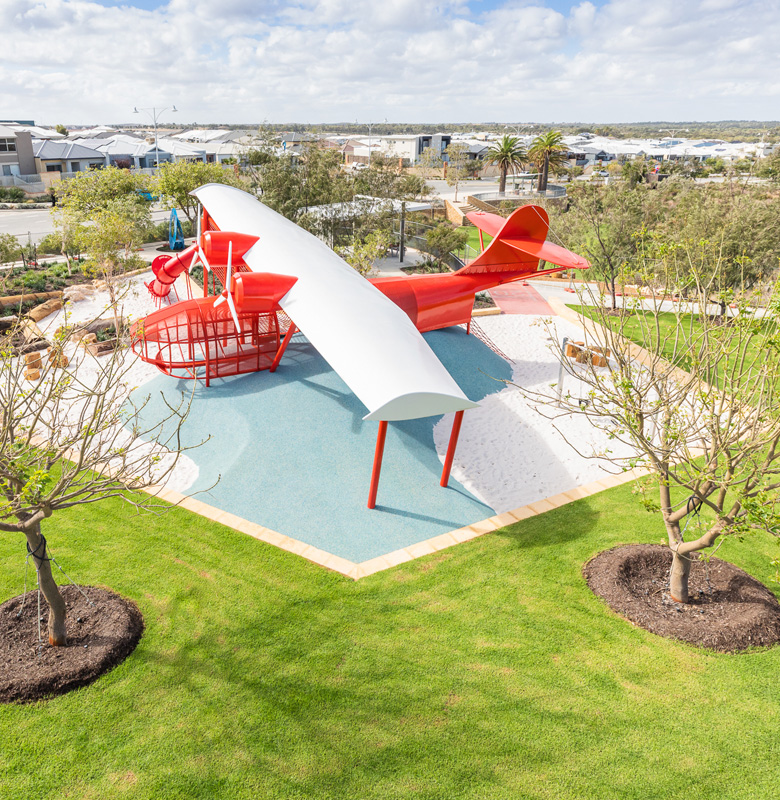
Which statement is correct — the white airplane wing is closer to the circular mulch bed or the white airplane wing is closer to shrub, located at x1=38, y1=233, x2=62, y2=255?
the circular mulch bed

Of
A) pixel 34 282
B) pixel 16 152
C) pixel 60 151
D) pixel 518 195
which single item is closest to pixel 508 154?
pixel 518 195

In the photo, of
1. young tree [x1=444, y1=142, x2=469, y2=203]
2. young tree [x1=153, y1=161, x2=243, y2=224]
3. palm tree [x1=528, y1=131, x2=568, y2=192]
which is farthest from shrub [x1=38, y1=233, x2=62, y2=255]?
young tree [x1=444, y1=142, x2=469, y2=203]

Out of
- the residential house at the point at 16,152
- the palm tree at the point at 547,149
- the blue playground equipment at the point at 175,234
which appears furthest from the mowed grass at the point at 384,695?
the residential house at the point at 16,152

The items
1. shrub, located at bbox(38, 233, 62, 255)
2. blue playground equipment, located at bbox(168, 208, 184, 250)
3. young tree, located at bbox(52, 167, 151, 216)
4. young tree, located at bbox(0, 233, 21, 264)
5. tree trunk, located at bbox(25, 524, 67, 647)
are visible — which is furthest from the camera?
shrub, located at bbox(38, 233, 62, 255)

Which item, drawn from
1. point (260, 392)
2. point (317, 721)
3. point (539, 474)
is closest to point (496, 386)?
point (539, 474)

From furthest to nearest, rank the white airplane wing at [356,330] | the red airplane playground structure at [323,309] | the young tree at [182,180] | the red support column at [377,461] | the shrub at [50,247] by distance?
the young tree at [182,180] → the shrub at [50,247] → the red support column at [377,461] → the red airplane playground structure at [323,309] → the white airplane wing at [356,330]

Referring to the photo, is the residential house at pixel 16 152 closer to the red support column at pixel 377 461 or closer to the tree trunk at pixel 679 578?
the red support column at pixel 377 461
